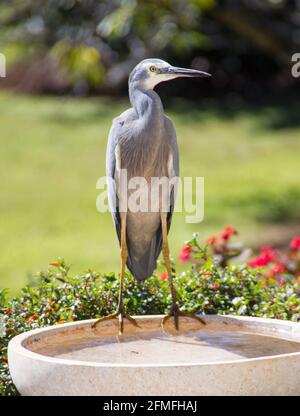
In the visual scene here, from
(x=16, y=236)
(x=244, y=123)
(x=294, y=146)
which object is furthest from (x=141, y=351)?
(x=244, y=123)

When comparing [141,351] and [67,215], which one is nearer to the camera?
[141,351]

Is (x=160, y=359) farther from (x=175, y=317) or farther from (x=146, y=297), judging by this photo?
(x=146, y=297)

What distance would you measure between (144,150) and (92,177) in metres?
9.85

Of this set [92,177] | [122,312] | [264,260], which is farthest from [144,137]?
[92,177]

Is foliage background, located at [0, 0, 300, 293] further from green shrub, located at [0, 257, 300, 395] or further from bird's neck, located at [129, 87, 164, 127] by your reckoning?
bird's neck, located at [129, 87, 164, 127]

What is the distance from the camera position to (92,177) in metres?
13.5

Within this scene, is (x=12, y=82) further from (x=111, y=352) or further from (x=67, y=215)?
(x=111, y=352)

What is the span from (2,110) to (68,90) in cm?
162

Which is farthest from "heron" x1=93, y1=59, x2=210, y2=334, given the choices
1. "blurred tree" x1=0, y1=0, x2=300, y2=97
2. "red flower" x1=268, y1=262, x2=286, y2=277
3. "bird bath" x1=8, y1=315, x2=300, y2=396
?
"blurred tree" x1=0, y1=0, x2=300, y2=97

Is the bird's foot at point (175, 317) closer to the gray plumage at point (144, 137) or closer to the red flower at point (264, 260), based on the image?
the gray plumage at point (144, 137)

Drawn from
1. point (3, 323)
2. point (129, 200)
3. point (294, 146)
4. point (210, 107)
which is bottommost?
point (3, 323)

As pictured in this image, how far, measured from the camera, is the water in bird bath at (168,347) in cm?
339

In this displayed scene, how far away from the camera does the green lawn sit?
10219 mm

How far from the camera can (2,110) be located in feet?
59.2
